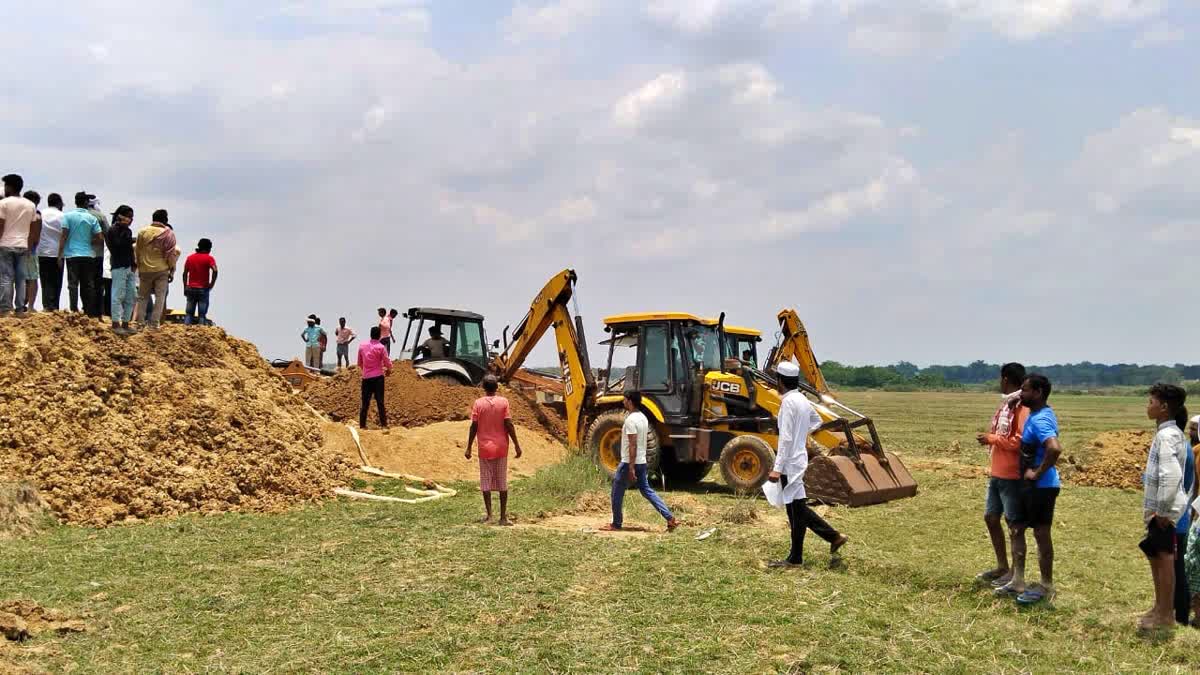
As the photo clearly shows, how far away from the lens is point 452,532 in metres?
10.2

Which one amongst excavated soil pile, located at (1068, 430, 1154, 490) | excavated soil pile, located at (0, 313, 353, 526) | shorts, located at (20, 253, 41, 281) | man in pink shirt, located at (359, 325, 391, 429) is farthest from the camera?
man in pink shirt, located at (359, 325, 391, 429)

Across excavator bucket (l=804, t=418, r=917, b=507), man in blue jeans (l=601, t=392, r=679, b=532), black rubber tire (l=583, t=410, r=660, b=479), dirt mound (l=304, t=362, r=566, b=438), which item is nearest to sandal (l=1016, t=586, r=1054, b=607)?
man in blue jeans (l=601, t=392, r=679, b=532)

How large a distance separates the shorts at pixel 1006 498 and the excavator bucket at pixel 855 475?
201 inches

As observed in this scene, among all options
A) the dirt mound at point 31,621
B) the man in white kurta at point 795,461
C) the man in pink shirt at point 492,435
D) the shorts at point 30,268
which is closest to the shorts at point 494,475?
the man in pink shirt at point 492,435

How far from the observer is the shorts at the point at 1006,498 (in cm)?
752

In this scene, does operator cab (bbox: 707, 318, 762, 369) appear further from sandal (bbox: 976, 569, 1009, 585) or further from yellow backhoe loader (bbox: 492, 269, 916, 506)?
sandal (bbox: 976, 569, 1009, 585)

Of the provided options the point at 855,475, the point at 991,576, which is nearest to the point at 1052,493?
the point at 991,576

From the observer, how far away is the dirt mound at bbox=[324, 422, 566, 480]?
14992 mm

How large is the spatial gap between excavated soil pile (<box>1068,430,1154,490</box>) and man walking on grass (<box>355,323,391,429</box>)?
1145cm

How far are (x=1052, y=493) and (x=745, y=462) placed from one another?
6.74 meters

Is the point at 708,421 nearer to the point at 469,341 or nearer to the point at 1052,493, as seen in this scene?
the point at 1052,493

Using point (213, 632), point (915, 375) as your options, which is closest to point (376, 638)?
point (213, 632)

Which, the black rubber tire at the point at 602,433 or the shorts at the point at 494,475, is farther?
the black rubber tire at the point at 602,433

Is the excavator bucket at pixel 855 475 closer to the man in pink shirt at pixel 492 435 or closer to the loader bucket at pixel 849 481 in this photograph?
the loader bucket at pixel 849 481
